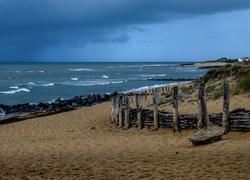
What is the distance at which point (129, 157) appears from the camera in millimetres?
11383

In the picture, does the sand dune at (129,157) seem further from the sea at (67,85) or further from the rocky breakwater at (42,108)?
the sea at (67,85)

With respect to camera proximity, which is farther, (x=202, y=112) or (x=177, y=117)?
(x=177, y=117)

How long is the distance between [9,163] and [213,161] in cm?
614

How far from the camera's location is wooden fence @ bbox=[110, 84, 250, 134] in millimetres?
13344

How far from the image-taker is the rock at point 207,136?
12078mm

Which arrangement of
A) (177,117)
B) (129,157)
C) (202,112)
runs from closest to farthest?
(129,157) → (202,112) → (177,117)

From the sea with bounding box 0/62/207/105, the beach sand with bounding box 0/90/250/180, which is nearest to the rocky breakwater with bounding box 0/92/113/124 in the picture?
the sea with bounding box 0/62/207/105

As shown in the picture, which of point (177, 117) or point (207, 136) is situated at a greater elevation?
point (177, 117)

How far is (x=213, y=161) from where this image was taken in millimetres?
9977

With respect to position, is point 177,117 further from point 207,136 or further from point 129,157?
point 129,157

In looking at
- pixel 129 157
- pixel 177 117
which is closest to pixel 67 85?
pixel 177 117

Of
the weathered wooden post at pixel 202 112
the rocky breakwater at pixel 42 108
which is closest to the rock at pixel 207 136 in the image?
the weathered wooden post at pixel 202 112

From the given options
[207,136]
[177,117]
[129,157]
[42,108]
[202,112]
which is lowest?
[42,108]

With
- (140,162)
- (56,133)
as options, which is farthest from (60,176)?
(56,133)
